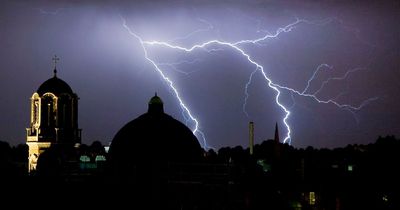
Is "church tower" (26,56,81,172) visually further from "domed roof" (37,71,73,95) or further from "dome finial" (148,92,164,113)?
"dome finial" (148,92,164,113)

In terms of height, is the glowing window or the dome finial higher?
the dome finial

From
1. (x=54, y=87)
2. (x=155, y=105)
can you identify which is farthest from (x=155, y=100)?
(x=54, y=87)

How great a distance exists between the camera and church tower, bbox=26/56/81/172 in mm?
73875

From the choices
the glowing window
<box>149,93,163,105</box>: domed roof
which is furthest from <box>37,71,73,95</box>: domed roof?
the glowing window

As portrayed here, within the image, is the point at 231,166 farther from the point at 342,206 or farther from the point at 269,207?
the point at 342,206

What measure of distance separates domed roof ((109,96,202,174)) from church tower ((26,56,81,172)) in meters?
12.3

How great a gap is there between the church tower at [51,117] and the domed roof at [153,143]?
40.4ft

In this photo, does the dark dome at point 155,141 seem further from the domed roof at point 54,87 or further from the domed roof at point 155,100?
the domed roof at point 54,87

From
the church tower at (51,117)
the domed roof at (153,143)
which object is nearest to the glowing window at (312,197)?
the domed roof at (153,143)

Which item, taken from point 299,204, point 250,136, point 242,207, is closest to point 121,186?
point 242,207

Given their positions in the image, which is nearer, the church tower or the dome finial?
the dome finial

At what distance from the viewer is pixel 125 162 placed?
6122 centimetres

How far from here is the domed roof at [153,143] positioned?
61125 millimetres

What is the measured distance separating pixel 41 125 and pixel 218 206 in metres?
21.6
